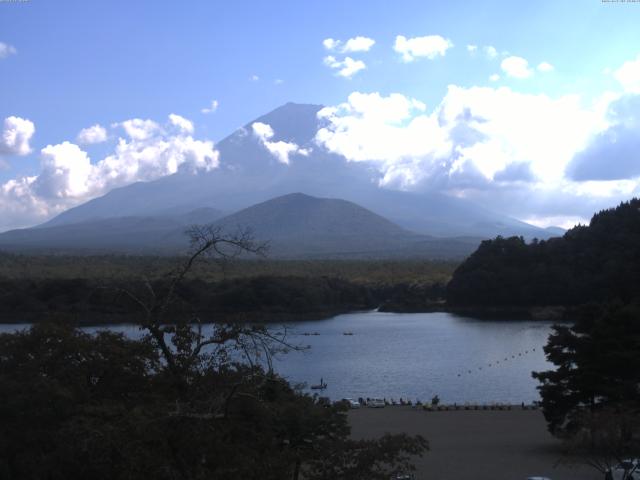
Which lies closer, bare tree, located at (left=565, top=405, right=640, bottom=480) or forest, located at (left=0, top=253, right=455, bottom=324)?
bare tree, located at (left=565, top=405, right=640, bottom=480)

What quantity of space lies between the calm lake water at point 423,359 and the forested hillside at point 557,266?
12.2 ft

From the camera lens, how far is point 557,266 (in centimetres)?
4147

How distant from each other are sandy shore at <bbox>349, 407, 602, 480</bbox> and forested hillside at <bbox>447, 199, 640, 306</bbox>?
2299 centimetres

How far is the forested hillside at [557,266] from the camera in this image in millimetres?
38812

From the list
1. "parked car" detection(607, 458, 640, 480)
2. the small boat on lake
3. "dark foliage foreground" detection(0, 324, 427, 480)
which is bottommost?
the small boat on lake

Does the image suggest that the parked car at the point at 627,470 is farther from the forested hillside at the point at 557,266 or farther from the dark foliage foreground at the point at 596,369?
the forested hillside at the point at 557,266

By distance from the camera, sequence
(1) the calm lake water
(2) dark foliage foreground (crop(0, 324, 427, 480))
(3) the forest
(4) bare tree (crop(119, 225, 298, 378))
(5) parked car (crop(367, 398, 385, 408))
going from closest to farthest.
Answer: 1. (2) dark foliage foreground (crop(0, 324, 427, 480))
2. (4) bare tree (crop(119, 225, 298, 378))
3. (5) parked car (crop(367, 398, 385, 408))
4. (1) the calm lake water
5. (3) the forest

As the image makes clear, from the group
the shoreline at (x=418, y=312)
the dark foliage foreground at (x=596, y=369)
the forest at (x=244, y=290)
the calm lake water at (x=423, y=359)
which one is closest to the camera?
the dark foliage foreground at (x=596, y=369)

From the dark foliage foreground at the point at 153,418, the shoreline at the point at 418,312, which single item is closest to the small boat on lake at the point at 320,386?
the shoreline at the point at 418,312

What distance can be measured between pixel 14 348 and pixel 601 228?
3875 cm

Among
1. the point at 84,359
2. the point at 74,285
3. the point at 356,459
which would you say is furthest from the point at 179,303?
the point at 74,285

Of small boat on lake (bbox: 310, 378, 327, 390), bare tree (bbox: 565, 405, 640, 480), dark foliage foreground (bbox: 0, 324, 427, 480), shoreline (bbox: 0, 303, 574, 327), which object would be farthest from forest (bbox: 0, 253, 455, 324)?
dark foliage foreground (bbox: 0, 324, 427, 480)

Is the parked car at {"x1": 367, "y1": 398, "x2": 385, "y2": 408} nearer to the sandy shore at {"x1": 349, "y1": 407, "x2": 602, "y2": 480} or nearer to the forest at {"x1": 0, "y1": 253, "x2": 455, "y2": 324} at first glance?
the sandy shore at {"x1": 349, "y1": 407, "x2": 602, "y2": 480}

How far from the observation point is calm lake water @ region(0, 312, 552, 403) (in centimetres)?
2095
